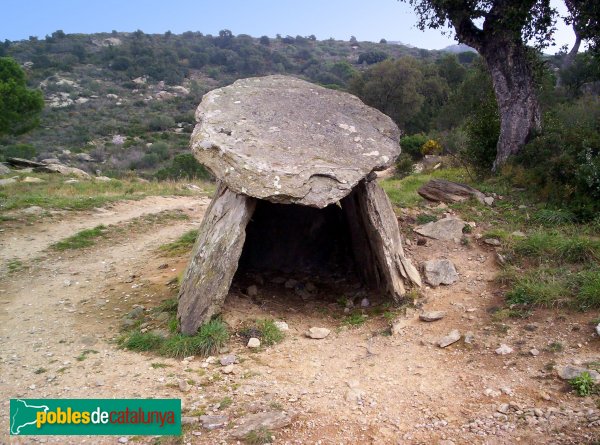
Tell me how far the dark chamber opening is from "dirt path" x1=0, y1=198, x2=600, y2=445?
748mm

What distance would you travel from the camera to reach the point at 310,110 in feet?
20.7

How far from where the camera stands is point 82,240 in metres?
8.30

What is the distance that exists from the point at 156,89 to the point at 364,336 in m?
40.4

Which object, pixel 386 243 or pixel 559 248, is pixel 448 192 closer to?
pixel 559 248

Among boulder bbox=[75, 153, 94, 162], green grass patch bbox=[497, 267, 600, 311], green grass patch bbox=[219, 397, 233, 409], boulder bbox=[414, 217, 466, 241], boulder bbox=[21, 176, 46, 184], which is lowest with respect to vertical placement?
boulder bbox=[75, 153, 94, 162]

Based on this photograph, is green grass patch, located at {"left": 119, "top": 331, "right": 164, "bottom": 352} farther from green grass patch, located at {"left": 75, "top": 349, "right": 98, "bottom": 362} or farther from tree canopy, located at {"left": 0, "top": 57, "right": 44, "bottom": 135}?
tree canopy, located at {"left": 0, "top": 57, "right": 44, "bottom": 135}

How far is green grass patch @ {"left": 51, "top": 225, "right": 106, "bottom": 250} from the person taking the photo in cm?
802

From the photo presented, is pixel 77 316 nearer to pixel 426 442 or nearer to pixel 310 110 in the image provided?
pixel 310 110

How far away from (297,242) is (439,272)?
2197 mm

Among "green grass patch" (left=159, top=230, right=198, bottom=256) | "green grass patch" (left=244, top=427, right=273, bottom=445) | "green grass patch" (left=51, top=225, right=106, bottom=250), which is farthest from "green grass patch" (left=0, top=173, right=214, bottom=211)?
"green grass patch" (left=244, top=427, right=273, bottom=445)

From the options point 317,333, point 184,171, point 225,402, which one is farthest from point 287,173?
point 184,171

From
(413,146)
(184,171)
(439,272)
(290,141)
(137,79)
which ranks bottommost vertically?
(184,171)

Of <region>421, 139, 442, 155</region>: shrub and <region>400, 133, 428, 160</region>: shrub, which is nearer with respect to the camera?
<region>421, 139, 442, 155</region>: shrub

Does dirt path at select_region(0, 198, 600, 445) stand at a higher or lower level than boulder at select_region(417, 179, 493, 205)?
lower
